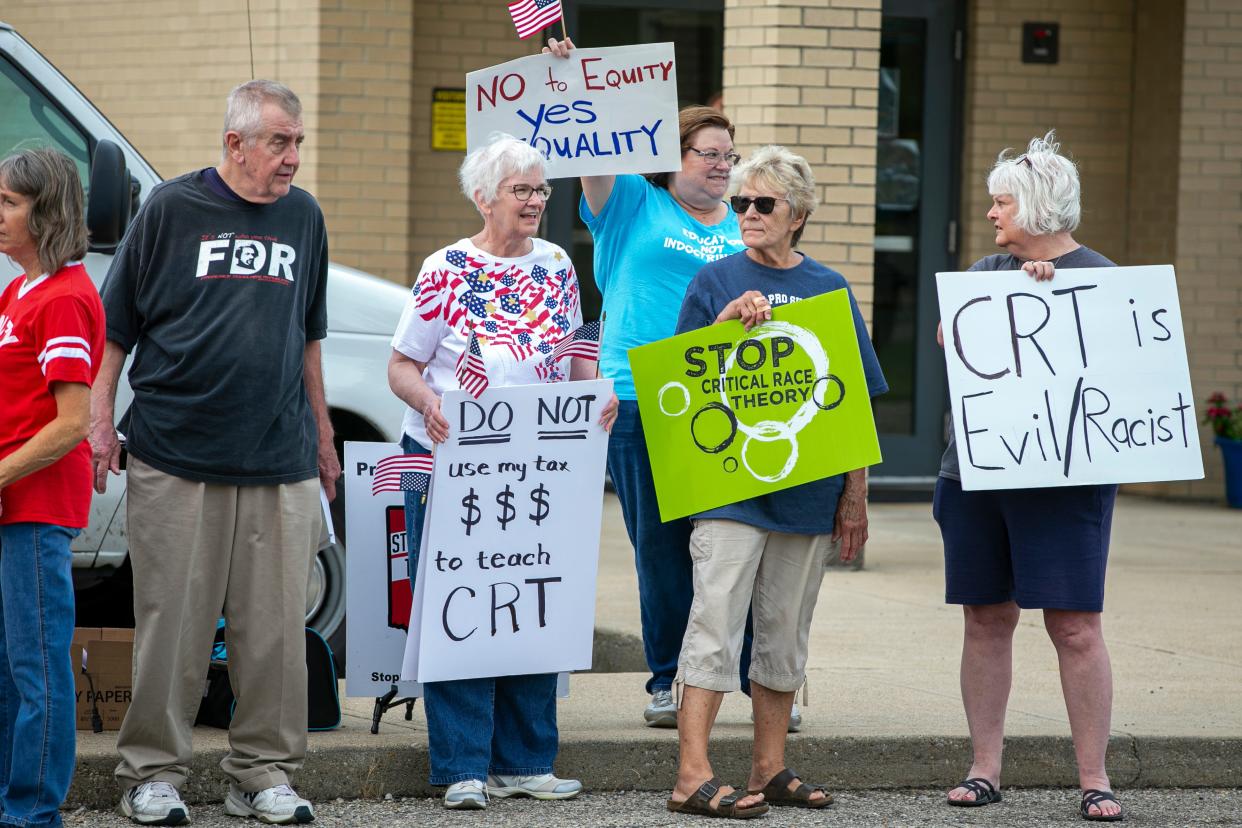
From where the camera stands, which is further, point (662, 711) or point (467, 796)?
point (662, 711)

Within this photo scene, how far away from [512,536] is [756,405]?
2.55ft

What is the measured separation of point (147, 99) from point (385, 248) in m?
1.98

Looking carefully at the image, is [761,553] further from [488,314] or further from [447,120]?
[447,120]

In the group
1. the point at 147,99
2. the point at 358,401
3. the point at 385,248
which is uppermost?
the point at 147,99

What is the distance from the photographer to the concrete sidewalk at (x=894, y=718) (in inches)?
195

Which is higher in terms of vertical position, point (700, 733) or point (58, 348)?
point (58, 348)

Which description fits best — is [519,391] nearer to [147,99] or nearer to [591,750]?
[591,750]

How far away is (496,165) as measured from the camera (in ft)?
15.0

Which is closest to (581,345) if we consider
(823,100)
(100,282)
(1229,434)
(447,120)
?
(100,282)

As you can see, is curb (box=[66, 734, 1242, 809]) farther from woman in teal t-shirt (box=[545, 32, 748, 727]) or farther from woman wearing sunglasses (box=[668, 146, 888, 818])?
woman wearing sunglasses (box=[668, 146, 888, 818])

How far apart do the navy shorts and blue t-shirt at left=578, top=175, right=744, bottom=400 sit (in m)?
0.97

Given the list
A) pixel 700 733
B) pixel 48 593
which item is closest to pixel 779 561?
pixel 700 733

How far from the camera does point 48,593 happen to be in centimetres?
414

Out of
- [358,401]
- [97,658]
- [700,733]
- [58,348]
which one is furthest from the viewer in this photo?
[358,401]
